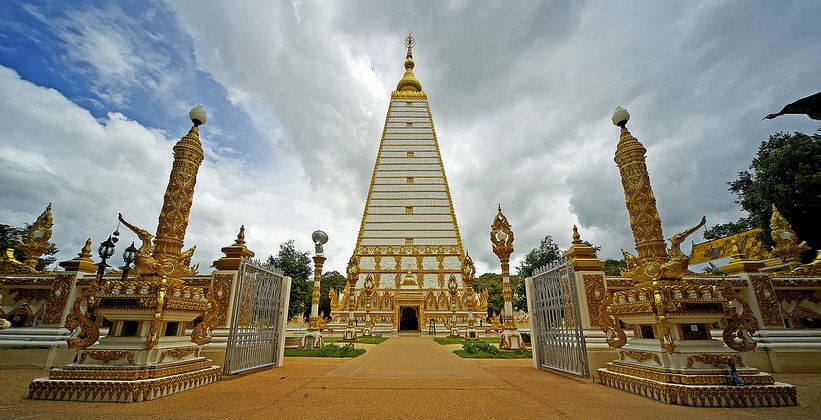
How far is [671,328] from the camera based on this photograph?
4.32 meters

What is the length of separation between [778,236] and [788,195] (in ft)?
23.6

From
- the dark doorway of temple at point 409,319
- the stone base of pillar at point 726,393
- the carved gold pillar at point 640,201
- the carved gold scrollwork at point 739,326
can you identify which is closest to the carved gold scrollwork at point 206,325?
the stone base of pillar at point 726,393

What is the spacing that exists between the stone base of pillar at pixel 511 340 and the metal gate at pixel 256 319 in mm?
7844

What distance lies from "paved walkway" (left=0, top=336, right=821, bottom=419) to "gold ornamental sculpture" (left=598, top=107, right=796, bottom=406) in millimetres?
196

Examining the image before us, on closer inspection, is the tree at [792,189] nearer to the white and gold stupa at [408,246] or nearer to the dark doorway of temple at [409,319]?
the white and gold stupa at [408,246]

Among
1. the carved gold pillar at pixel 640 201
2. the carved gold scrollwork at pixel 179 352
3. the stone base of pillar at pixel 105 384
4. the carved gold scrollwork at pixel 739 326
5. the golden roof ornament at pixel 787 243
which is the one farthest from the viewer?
the golden roof ornament at pixel 787 243

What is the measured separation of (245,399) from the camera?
13.7ft

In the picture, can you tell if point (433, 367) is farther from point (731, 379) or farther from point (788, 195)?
point (788, 195)

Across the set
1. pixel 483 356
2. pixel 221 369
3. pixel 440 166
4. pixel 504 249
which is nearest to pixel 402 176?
pixel 440 166

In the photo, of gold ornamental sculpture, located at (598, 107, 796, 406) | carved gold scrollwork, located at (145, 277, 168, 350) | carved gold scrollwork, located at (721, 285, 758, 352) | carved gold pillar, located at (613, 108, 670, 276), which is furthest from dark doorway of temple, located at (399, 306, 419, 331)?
carved gold scrollwork, located at (721, 285, 758, 352)

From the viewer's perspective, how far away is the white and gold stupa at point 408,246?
25.3 meters

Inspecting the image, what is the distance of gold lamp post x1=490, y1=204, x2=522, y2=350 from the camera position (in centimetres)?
1168

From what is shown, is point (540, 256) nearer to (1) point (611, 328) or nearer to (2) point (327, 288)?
(1) point (611, 328)

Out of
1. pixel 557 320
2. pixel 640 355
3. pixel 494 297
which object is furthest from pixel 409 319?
pixel 640 355
